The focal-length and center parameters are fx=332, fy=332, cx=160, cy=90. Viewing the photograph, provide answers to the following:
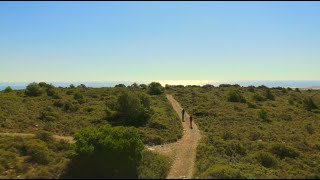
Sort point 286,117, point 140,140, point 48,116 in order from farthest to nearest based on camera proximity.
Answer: point 286,117, point 48,116, point 140,140

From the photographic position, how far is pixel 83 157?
23484mm

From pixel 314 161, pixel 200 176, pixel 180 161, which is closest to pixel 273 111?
pixel 314 161

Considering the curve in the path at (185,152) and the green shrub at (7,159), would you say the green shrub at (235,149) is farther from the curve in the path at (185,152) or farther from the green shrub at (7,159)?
the green shrub at (7,159)

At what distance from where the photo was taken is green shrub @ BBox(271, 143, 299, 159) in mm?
31281

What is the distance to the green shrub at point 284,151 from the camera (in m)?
31.3

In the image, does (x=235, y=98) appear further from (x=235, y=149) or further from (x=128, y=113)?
(x=235, y=149)

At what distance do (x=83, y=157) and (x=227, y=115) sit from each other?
31.0 meters

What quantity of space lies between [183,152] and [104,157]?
876cm

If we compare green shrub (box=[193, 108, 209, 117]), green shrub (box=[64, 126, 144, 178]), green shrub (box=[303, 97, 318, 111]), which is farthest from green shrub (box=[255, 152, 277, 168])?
green shrub (box=[303, 97, 318, 111])

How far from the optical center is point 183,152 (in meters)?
29.8

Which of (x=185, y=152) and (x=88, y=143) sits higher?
(x=88, y=143)

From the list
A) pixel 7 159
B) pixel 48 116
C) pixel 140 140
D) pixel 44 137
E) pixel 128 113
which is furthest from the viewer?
pixel 128 113

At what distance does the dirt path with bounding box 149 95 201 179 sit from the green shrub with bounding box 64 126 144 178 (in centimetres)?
295

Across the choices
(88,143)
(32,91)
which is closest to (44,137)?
(88,143)
